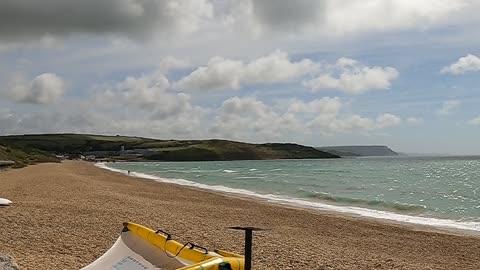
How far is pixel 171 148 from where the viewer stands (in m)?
175

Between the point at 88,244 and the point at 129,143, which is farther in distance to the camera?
the point at 129,143

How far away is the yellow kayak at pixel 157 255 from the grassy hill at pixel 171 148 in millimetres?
Result: 153525

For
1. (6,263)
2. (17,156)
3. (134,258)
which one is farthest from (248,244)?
(17,156)

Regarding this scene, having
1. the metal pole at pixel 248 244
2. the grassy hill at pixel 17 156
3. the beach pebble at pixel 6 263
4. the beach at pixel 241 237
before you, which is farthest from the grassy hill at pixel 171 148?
the metal pole at pixel 248 244

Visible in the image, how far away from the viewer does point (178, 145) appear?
602 ft

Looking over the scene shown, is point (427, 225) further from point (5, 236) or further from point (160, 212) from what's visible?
point (5, 236)

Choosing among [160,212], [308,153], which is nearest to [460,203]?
[160,212]

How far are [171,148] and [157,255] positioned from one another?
16996 cm

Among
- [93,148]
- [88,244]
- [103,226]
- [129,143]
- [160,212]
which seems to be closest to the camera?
[88,244]

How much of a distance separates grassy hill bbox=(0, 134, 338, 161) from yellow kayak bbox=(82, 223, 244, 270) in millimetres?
153525

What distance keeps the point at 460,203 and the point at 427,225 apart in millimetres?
10272

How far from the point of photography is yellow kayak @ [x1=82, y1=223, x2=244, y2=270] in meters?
5.20

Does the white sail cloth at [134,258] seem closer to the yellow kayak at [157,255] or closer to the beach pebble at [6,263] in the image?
the yellow kayak at [157,255]

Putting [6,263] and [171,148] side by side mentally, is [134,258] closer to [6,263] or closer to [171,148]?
[6,263]
